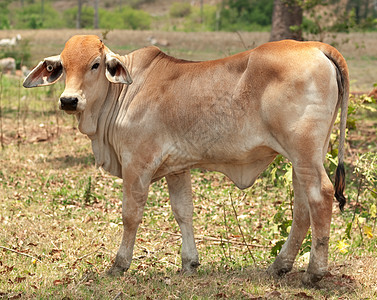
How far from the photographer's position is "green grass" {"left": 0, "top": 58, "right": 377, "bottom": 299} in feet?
14.1

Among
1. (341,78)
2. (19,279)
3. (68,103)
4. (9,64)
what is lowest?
(9,64)

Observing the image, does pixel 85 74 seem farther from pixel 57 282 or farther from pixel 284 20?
pixel 284 20

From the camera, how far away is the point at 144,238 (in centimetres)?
578

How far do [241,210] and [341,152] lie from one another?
2.63 m

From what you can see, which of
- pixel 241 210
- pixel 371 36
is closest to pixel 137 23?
pixel 371 36

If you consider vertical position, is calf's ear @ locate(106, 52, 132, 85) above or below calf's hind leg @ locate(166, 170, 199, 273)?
above

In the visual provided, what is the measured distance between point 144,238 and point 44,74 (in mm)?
1968

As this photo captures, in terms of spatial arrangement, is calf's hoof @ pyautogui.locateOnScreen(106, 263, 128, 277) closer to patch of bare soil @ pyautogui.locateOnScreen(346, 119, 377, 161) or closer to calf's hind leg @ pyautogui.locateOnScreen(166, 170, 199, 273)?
calf's hind leg @ pyautogui.locateOnScreen(166, 170, 199, 273)

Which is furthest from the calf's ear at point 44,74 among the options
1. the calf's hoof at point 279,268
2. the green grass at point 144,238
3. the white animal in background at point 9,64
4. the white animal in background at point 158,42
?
the white animal in background at point 158,42

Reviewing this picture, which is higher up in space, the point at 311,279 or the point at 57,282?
the point at 311,279

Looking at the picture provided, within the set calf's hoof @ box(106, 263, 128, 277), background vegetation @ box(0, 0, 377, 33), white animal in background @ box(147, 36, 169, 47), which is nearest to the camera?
calf's hoof @ box(106, 263, 128, 277)

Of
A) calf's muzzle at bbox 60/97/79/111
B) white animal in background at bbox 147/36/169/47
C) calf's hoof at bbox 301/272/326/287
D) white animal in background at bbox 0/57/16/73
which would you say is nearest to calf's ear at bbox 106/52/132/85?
calf's muzzle at bbox 60/97/79/111

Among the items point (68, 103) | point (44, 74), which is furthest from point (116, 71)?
point (44, 74)

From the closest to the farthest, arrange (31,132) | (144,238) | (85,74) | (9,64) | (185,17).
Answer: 1. (85,74)
2. (144,238)
3. (31,132)
4. (9,64)
5. (185,17)
